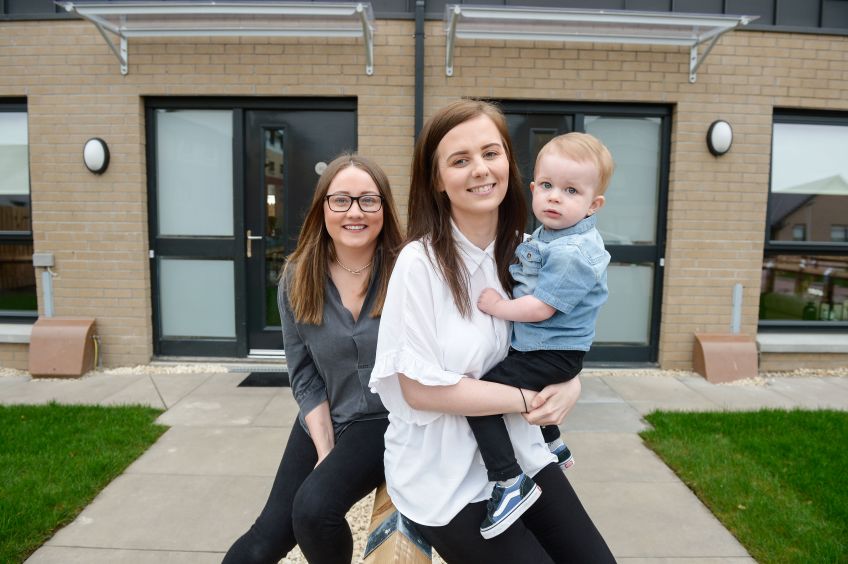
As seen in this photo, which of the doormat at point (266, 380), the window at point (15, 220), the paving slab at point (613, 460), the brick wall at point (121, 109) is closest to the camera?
the paving slab at point (613, 460)

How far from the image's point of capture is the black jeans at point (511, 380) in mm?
1447

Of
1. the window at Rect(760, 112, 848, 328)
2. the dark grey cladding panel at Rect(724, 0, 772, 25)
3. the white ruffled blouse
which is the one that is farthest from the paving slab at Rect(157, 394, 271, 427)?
the dark grey cladding panel at Rect(724, 0, 772, 25)

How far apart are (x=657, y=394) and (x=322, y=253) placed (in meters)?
3.64

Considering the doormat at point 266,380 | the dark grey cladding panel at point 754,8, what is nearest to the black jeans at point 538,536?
the doormat at point 266,380

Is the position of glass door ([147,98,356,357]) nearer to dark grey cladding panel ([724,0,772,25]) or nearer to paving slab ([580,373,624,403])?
paving slab ([580,373,624,403])

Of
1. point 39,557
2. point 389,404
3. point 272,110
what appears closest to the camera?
point 389,404

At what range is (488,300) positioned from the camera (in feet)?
4.99

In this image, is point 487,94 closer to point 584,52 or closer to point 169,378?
point 584,52

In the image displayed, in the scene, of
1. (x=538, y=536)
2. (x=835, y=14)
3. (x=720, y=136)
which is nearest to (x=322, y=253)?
(x=538, y=536)

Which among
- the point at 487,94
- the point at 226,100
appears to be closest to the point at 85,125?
the point at 226,100

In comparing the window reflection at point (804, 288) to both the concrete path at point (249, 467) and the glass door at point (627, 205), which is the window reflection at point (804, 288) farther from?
the glass door at point (627, 205)

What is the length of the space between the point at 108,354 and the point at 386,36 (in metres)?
3.90

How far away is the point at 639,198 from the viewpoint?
5395mm

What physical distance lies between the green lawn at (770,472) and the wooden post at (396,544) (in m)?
1.84
